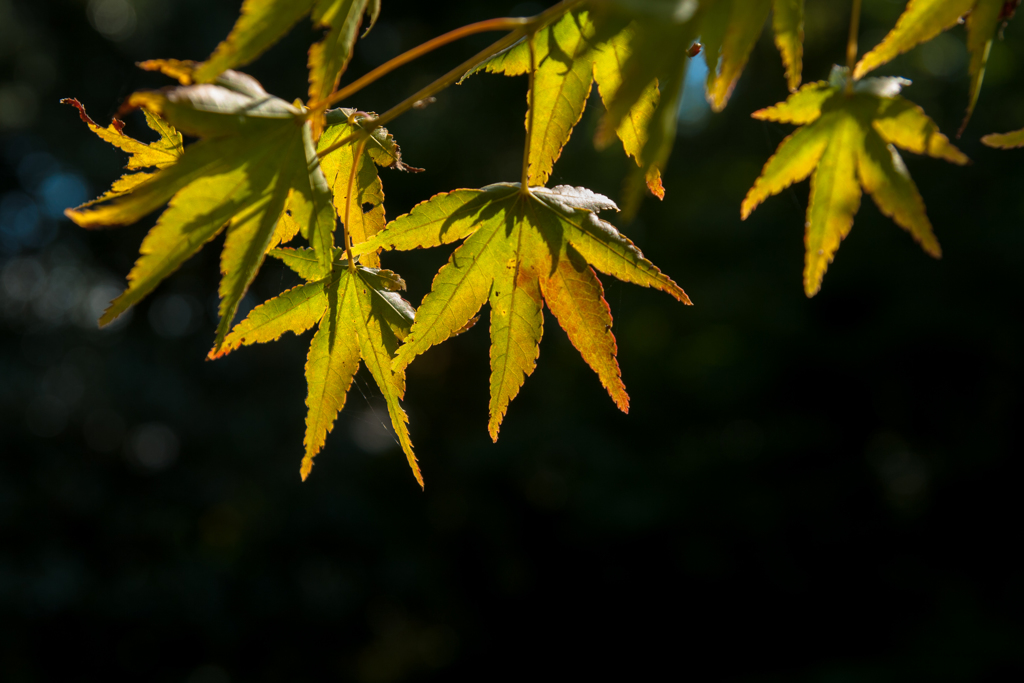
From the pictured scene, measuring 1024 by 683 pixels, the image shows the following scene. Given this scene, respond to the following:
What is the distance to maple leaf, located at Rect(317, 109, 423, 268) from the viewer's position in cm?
96

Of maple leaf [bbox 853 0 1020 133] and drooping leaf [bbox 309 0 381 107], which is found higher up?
drooping leaf [bbox 309 0 381 107]

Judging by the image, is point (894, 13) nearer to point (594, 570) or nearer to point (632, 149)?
point (594, 570)

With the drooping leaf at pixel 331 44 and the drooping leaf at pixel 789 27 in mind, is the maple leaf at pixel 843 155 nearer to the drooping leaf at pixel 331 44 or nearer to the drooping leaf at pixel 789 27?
the drooping leaf at pixel 789 27

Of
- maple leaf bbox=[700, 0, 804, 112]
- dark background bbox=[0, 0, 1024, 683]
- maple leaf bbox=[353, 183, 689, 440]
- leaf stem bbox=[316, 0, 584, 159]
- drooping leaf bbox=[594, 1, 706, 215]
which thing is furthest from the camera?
dark background bbox=[0, 0, 1024, 683]

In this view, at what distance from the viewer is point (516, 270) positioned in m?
0.94

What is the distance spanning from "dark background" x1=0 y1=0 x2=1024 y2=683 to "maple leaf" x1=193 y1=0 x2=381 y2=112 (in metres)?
3.74

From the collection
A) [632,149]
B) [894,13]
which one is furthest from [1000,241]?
[632,149]

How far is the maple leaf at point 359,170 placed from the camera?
3.16ft

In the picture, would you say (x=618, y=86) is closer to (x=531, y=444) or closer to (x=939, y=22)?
(x=939, y=22)

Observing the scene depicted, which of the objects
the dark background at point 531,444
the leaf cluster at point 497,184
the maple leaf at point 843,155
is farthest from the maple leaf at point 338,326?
the dark background at point 531,444

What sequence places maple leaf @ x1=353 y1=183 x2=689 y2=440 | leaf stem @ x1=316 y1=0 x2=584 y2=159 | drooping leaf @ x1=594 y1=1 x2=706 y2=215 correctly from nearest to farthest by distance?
drooping leaf @ x1=594 y1=1 x2=706 y2=215, leaf stem @ x1=316 y1=0 x2=584 y2=159, maple leaf @ x1=353 y1=183 x2=689 y2=440

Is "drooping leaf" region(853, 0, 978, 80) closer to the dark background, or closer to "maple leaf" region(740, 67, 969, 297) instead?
"maple leaf" region(740, 67, 969, 297)

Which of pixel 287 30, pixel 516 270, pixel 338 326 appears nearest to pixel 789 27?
pixel 516 270

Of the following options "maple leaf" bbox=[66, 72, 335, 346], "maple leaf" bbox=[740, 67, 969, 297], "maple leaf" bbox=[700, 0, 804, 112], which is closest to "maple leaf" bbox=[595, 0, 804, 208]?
"maple leaf" bbox=[700, 0, 804, 112]
